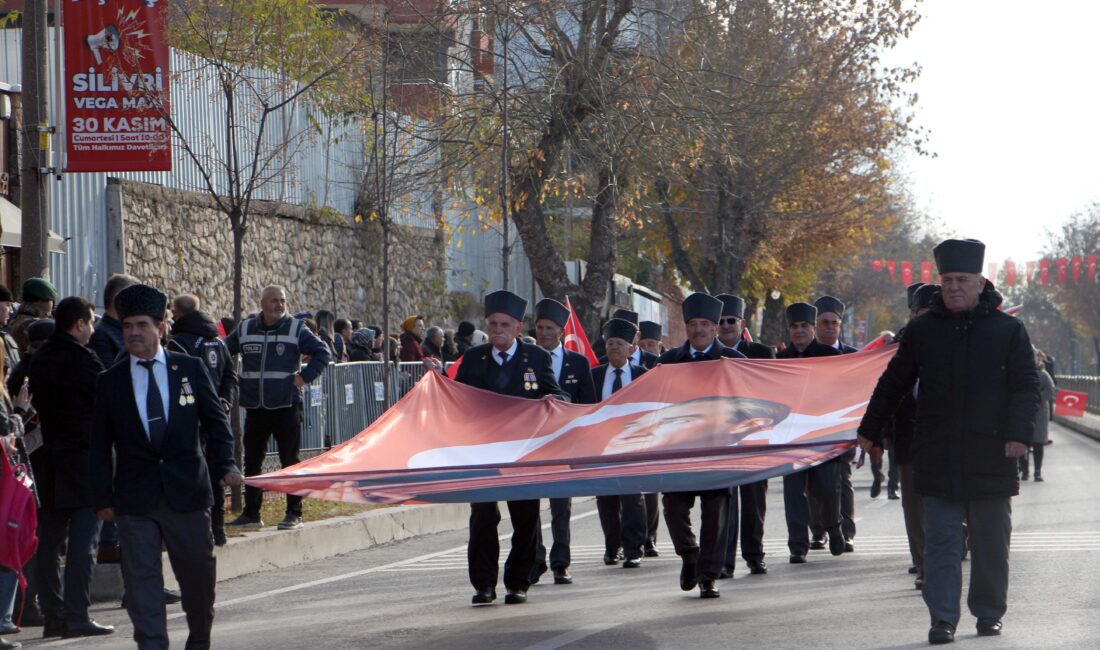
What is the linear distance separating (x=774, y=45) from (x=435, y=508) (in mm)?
20955

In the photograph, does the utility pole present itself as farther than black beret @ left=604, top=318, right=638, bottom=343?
Yes

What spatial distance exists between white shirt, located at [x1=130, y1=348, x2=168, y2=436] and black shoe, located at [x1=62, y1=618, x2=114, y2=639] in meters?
2.22

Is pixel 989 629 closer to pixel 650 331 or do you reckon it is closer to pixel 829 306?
pixel 829 306

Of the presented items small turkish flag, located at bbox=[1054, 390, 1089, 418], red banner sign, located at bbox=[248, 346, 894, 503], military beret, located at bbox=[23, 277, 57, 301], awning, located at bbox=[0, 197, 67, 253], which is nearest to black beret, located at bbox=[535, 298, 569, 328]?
red banner sign, located at bbox=[248, 346, 894, 503]

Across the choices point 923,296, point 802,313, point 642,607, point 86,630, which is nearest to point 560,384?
point 802,313

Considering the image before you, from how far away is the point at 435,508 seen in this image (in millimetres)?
16766

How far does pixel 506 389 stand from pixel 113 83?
→ 21.5 feet

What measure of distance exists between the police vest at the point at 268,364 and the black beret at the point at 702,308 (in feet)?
13.6

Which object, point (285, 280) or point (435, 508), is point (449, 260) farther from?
point (435, 508)

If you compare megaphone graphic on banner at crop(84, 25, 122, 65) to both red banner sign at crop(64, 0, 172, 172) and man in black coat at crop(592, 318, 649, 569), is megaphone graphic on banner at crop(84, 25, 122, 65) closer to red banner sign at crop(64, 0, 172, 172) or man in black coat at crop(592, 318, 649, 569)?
Answer: red banner sign at crop(64, 0, 172, 172)

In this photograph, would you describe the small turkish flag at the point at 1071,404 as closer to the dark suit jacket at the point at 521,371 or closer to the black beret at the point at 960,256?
the dark suit jacket at the point at 521,371

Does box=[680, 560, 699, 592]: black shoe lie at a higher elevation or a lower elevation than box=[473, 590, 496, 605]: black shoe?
higher

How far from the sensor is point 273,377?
14109 mm

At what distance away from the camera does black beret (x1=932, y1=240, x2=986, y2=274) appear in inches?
346
